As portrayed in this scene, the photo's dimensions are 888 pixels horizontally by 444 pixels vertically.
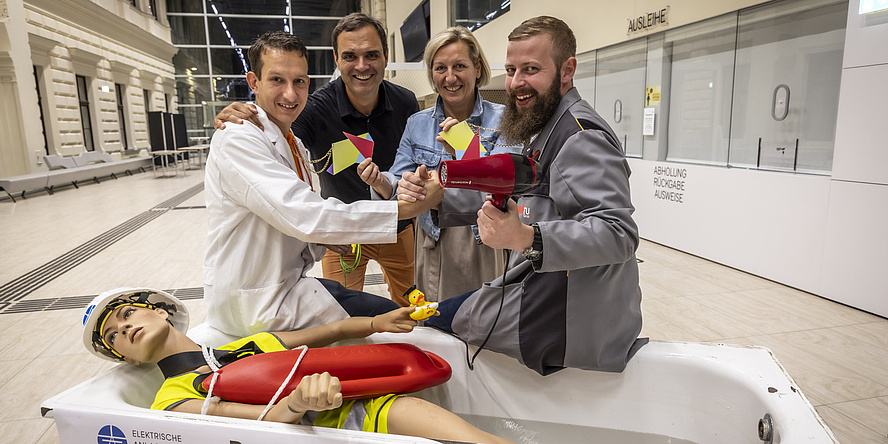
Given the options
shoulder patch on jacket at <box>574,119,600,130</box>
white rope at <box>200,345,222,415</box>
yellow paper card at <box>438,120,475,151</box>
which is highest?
shoulder patch on jacket at <box>574,119,600,130</box>

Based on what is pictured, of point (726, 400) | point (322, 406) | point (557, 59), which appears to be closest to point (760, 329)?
point (726, 400)

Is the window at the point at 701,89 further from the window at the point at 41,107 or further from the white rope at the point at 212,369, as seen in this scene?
the window at the point at 41,107

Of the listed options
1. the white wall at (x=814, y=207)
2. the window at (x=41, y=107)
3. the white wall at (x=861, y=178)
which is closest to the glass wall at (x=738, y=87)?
the white wall at (x=814, y=207)

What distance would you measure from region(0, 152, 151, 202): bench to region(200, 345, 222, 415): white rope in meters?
11.4

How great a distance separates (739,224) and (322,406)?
5.04 meters

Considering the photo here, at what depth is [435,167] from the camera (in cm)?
271

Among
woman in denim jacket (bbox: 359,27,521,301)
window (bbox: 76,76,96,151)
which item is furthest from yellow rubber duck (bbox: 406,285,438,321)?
window (bbox: 76,76,96,151)

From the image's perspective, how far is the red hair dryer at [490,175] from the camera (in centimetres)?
148

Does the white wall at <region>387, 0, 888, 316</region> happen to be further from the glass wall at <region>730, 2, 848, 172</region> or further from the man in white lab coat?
the man in white lab coat

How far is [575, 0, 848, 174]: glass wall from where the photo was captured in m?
4.69

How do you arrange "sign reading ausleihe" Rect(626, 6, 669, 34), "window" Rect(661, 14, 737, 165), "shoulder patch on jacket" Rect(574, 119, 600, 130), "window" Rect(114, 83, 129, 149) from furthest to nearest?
"window" Rect(114, 83, 129, 149) < "sign reading ausleihe" Rect(626, 6, 669, 34) < "window" Rect(661, 14, 737, 165) < "shoulder patch on jacket" Rect(574, 119, 600, 130)

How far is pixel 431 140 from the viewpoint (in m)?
2.70

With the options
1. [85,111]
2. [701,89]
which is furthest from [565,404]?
[85,111]

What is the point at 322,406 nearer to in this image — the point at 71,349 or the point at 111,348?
the point at 111,348
